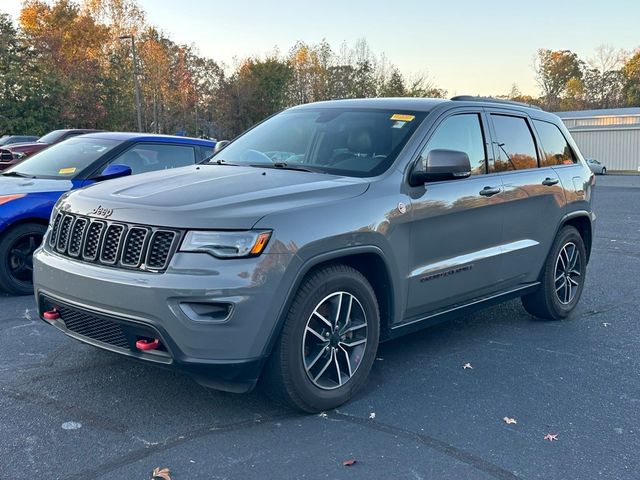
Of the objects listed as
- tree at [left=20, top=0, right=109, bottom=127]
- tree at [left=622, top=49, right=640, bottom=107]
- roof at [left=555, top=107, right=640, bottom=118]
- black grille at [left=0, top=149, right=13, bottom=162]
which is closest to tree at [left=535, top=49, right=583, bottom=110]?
tree at [left=622, top=49, right=640, bottom=107]

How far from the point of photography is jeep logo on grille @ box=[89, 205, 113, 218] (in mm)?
3744

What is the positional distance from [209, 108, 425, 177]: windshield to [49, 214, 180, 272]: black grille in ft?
4.46

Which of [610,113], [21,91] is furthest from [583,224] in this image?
[610,113]

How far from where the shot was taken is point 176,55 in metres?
64.1

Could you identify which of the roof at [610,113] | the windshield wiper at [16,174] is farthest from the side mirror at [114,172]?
the roof at [610,113]

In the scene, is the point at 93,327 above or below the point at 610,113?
below

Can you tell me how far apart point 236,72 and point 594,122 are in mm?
32391

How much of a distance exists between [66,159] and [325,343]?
4636 mm

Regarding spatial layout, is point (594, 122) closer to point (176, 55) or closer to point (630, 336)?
point (176, 55)

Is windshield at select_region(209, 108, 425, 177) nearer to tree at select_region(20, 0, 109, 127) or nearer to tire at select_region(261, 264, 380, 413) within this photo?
tire at select_region(261, 264, 380, 413)

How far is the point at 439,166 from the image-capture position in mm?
4344

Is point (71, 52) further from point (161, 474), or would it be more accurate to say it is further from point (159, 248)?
point (161, 474)

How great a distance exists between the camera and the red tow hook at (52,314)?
13.3 feet

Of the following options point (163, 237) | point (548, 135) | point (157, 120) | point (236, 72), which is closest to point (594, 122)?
point (236, 72)
